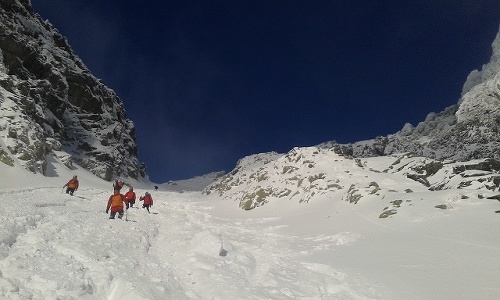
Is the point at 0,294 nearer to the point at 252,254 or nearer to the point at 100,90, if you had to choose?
the point at 252,254

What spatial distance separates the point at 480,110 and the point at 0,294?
9807 centimetres

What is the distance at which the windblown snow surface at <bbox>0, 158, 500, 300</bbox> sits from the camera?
22.5ft

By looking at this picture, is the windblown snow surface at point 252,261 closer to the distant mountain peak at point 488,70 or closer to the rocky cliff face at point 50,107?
the rocky cliff face at point 50,107

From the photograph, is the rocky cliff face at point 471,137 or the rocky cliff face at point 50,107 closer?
the rocky cliff face at point 50,107

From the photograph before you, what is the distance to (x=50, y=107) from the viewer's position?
60.1m

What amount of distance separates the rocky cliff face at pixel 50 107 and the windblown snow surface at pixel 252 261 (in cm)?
2493

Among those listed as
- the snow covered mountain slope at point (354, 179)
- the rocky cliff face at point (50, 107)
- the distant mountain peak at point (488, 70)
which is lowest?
the snow covered mountain slope at point (354, 179)

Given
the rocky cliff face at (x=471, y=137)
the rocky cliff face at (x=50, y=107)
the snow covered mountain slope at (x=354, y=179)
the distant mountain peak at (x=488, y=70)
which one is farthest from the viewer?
the distant mountain peak at (x=488, y=70)

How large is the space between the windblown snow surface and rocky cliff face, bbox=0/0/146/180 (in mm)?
24930

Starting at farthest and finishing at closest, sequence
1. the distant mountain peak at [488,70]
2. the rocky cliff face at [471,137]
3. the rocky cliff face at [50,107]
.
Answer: the distant mountain peak at [488,70]
the rocky cliff face at [471,137]
the rocky cliff face at [50,107]

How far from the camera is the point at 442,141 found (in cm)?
8412

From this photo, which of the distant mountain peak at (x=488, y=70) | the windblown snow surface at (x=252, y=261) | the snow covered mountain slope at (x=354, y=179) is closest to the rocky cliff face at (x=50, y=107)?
the snow covered mountain slope at (x=354, y=179)

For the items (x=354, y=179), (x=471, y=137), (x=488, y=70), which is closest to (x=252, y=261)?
(x=354, y=179)

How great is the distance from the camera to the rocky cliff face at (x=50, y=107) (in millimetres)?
34594
